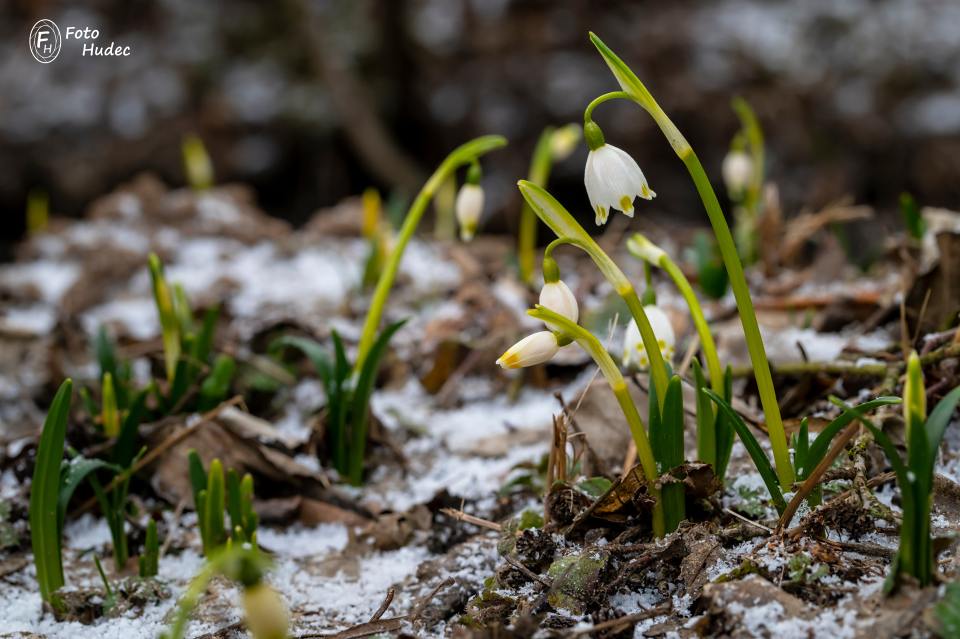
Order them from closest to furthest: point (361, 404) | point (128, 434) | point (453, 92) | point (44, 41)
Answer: point (128, 434), point (361, 404), point (453, 92), point (44, 41)

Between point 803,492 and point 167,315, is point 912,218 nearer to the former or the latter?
point 803,492

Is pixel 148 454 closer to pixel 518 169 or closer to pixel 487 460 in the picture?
pixel 487 460

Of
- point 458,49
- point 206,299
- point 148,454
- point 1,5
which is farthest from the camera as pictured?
point 1,5

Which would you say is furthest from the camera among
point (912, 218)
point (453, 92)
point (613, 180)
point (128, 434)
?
point (453, 92)

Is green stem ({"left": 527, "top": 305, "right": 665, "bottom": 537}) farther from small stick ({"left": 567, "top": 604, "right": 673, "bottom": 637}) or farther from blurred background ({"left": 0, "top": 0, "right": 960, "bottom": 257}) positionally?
blurred background ({"left": 0, "top": 0, "right": 960, "bottom": 257})

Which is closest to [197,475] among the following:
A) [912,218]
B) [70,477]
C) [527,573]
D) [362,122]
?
A: [70,477]

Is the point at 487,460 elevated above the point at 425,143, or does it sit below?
below

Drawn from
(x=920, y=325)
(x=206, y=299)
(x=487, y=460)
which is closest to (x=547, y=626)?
(x=487, y=460)
